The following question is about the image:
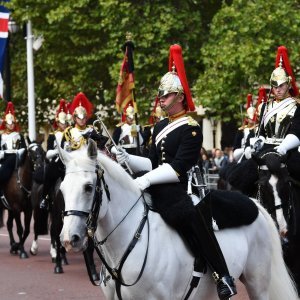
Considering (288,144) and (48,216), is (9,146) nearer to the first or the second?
(48,216)

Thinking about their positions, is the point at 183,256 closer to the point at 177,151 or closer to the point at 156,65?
the point at 177,151

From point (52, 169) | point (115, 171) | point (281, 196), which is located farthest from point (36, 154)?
point (115, 171)

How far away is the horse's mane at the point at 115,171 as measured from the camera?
7312 millimetres

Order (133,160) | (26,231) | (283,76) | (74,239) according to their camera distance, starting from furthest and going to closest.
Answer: (26,231) < (283,76) < (133,160) < (74,239)

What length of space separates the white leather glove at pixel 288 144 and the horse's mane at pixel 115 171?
2.90 meters

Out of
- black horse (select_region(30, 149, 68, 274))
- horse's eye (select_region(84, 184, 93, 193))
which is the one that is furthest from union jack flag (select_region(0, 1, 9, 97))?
horse's eye (select_region(84, 184, 93, 193))

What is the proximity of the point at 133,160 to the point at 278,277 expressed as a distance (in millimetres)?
1697

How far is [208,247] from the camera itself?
765 centimetres

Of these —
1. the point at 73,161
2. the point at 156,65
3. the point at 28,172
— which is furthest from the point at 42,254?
the point at 156,65

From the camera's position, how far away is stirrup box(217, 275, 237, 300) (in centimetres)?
770

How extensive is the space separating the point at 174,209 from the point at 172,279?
51cm

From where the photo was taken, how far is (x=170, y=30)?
34.4 meters

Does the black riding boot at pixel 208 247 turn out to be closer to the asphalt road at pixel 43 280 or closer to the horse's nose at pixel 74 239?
the horse's nose at pixel 74 239

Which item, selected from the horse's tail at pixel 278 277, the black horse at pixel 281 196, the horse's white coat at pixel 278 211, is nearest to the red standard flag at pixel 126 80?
the black horse at pixel 281 196
